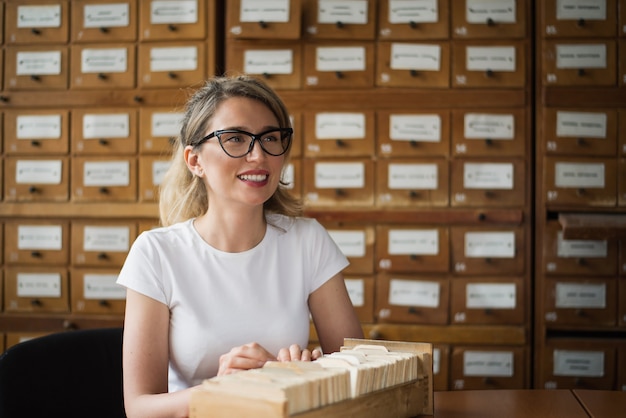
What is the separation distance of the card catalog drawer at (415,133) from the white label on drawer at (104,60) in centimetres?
101

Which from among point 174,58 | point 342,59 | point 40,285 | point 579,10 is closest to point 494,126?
point 579,10

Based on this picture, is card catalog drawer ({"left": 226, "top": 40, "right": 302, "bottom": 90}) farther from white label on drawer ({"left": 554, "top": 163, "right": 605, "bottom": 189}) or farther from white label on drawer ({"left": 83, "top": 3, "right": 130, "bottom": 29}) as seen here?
white label on drawer ({"left": 554, "top": 163, "right": 605, "bottom": 189})

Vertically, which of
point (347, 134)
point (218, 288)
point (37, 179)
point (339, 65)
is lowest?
point (218, 288)

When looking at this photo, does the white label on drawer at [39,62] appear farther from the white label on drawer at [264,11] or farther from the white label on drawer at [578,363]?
the white label on drawer at [578,363]

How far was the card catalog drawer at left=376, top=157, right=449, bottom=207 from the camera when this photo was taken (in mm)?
2592

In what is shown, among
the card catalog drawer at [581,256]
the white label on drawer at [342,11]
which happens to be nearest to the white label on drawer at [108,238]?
the white label on drawer at [342,11]

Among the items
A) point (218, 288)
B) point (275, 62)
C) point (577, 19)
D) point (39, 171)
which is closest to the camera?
point (218, 288)

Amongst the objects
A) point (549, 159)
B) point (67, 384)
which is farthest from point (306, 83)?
point (67, 384)

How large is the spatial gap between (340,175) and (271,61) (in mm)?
497

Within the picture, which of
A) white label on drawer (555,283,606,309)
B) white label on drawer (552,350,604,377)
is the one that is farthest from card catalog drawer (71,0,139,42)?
white label on drawer (552,350,604,377)

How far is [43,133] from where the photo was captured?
9.01ft

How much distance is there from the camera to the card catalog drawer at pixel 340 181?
8.57ft

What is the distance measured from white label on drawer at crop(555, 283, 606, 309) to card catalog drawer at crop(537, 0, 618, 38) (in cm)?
89

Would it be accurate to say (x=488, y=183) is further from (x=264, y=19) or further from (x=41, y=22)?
(x=41, y=22)
